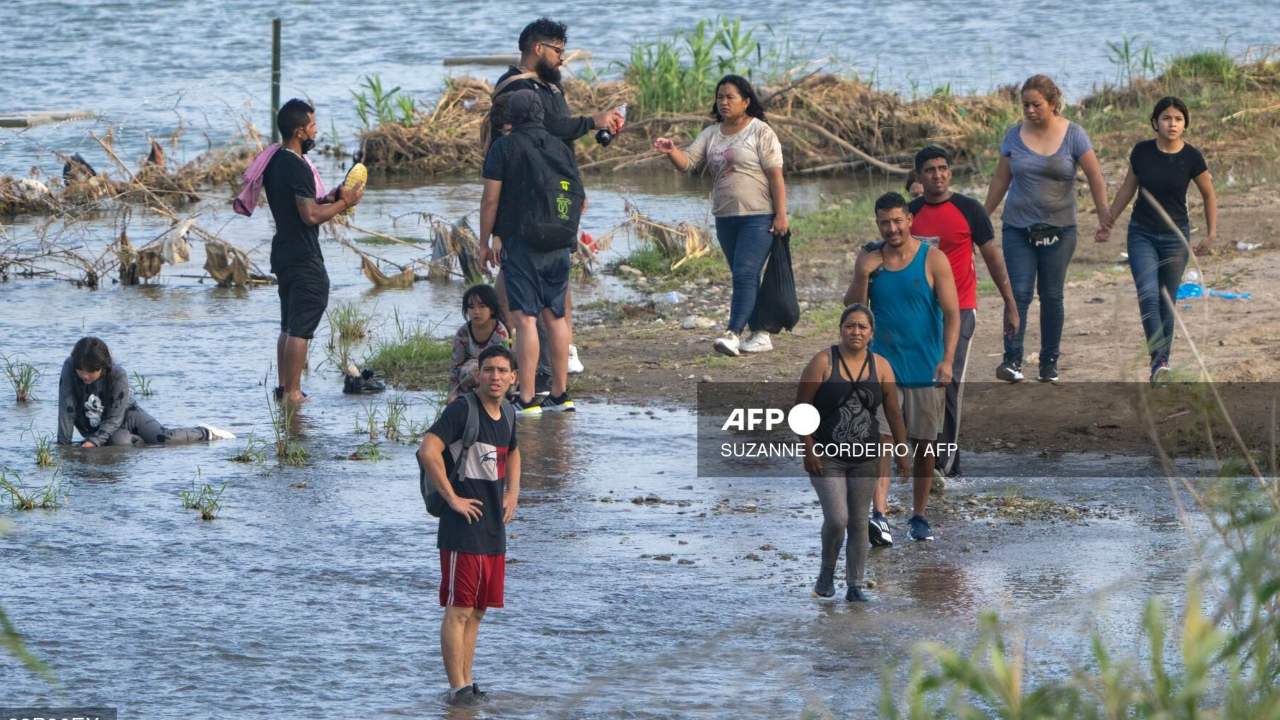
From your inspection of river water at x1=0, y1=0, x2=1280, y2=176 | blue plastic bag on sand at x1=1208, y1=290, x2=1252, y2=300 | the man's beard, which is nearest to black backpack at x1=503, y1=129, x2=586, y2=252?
the man's beard

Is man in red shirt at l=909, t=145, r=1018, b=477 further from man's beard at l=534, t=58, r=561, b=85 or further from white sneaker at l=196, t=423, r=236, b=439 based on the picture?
white sneaker at l=196, t=423, r=236, b=439

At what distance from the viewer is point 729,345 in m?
11.6

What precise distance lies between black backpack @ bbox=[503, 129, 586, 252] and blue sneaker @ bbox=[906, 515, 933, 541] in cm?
288

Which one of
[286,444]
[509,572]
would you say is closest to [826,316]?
[286,444]

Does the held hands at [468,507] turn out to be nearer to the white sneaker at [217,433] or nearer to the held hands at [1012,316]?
the held hands at [1012,316]

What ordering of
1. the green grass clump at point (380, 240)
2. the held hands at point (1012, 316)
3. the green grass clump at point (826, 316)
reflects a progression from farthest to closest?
1. the green grass clump at point (380, 240)
2. the green grass clump at point (826, 316)
3. the held hands at point (1012, 316)

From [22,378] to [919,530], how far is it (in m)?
5.62

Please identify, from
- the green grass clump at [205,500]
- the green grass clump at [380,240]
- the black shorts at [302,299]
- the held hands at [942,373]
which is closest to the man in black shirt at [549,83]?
the black shorts at [302,299]

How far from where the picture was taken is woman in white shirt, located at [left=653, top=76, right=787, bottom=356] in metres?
11.1

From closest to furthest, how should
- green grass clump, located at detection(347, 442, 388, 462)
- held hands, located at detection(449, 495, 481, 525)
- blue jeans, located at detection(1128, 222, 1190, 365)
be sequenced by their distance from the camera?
1. held hands, located at detection(449, 495, 481, 525)
2. green grass clump, located at detection(347, 442, 388, 462)
3. blue jeans, located at detection(1128, 222, 1190, 365)

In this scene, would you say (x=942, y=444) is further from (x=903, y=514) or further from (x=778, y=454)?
(x=778, y=454)

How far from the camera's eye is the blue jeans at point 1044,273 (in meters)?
10.5

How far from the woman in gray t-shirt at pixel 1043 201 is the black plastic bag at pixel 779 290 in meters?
1.40

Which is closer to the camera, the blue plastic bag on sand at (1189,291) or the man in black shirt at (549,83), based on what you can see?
the man in black shirt at (549,83)
